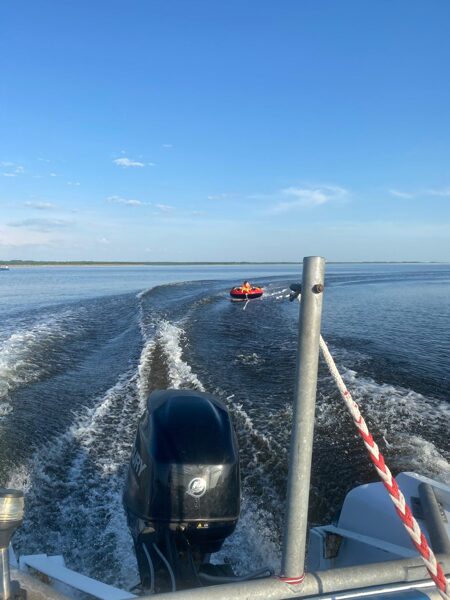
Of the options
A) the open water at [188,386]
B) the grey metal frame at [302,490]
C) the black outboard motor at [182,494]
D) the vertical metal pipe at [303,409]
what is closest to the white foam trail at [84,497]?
the open water at [188,386]

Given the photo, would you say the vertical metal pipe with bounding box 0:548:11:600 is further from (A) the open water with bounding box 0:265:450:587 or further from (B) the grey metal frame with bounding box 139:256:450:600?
(A) the open water with bounding box 0:265:450:587

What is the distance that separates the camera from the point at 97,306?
738 inches

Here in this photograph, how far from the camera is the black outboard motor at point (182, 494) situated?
290 centimetres

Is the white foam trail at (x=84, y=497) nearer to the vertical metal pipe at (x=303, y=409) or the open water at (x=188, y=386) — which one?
the open water at (x=188, y=386)

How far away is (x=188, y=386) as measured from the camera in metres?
8.07

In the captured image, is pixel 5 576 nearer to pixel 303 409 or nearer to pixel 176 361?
pixel 303 409

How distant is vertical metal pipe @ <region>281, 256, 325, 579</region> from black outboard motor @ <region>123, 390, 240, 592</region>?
138cm

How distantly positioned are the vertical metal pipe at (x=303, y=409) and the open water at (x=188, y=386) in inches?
94.4

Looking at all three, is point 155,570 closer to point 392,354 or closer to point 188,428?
point 188,428

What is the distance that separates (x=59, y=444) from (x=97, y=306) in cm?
1347

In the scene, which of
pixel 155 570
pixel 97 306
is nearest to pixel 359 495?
pixel 155 570

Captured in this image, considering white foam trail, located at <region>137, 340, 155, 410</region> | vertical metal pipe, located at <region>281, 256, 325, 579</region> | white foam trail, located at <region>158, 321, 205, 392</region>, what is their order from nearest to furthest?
vertical metal pipe, located at <region>281, 256, 325, 579</region> → white foam trail, located at <region>137, 340, 155, 410</region> → white foam trail, located at <region>158, 321, 205, 392</region>

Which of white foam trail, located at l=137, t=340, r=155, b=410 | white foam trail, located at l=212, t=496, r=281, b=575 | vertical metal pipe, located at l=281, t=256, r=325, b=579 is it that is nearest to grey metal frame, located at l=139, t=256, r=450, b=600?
vertical metal pipe, located at l=281, t=256, r=325, b=579

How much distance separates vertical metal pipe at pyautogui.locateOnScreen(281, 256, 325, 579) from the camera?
1555mm
